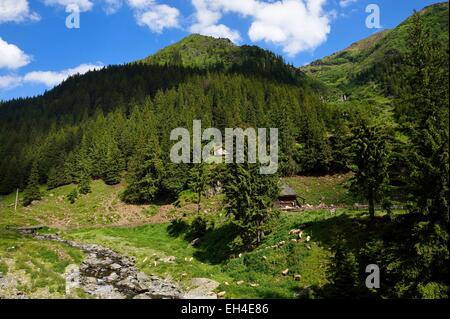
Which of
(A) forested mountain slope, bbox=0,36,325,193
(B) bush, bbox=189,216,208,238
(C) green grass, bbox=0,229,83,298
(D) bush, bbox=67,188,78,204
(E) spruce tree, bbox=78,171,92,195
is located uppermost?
(A) forested mountain slope, bbox=0,36,325,193

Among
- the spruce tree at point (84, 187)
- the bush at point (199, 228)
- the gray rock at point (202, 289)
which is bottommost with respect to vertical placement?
the gray rock at point (202, 289)

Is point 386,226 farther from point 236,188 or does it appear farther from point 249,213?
point 236,188

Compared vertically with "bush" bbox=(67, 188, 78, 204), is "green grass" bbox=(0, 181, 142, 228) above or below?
below

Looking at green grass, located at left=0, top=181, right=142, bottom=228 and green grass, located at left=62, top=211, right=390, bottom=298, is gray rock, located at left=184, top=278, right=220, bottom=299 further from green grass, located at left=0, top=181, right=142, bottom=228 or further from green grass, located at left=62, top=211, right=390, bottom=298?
green grass, located at left=0, top=181, right=142, bottom=228

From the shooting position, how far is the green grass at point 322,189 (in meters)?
62.8

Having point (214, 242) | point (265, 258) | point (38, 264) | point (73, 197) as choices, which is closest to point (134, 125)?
point (73, 197)

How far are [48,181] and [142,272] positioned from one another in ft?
257

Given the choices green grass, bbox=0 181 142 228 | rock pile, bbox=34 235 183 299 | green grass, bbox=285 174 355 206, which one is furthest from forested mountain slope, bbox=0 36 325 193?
rock pile, bbox=34 235 183 299

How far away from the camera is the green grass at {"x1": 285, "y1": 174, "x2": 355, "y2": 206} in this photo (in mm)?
62781

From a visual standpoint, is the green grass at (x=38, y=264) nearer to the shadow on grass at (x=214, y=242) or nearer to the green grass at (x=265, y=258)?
the green grass at (x=265, y=258)

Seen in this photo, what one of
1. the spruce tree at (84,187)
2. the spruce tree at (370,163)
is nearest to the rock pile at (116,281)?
the spruce tree at (370,163)

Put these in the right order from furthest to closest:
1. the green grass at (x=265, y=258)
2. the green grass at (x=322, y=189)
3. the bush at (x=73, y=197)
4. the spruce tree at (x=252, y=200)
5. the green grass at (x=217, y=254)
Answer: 1. the bush at (x=73, y=197)
2. the green grass at (x=322, y=189)
3. the spruce tree at (x=252, y=200)
4. the green grass at (x=217, y=254)
5. the green grass at (x=265, y=258)
